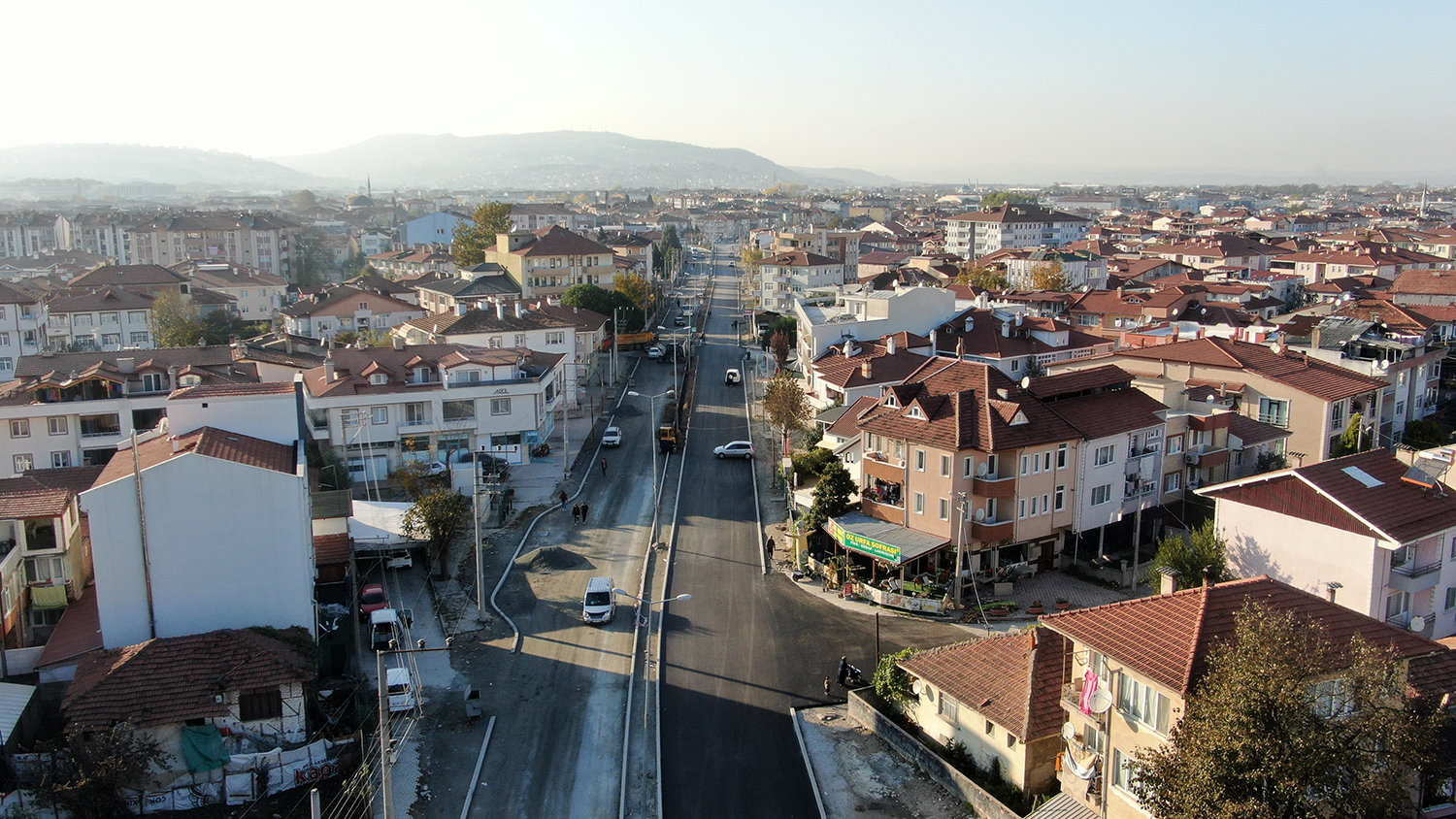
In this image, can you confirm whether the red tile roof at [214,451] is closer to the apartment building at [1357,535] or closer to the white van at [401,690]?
the white van at [401,690]

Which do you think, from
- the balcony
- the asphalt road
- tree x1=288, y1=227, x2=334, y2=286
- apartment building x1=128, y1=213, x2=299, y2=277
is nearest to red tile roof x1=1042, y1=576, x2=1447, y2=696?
the asphalt road

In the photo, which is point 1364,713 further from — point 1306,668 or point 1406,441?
point 1406,441

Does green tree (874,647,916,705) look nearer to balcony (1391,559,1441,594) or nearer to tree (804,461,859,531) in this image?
tree (804,461,859,531)

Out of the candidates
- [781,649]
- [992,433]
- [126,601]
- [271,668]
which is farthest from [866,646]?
[126,601]

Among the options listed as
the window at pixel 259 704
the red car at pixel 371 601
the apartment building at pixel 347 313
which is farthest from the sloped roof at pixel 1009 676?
the apartment building at pixel 347 313

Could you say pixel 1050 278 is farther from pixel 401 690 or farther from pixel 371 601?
pixel 401 690
